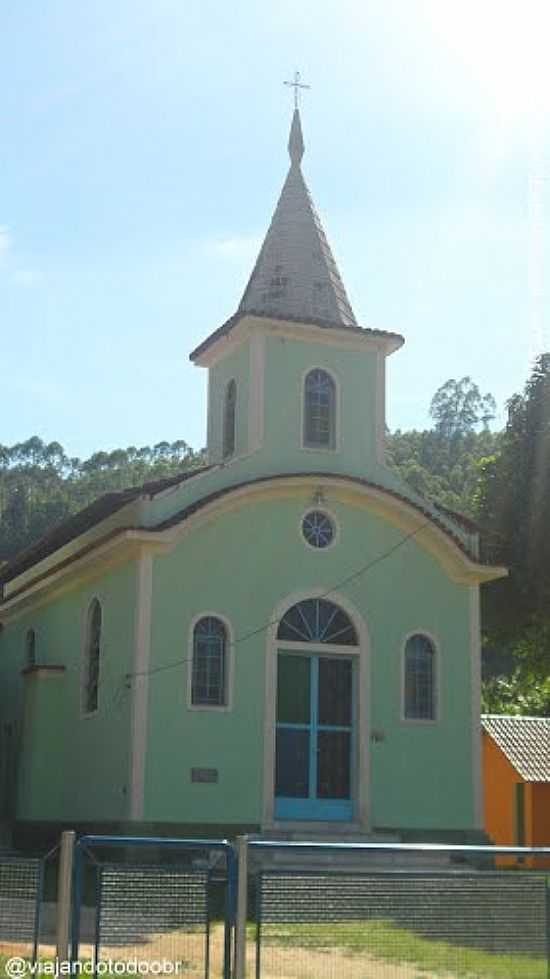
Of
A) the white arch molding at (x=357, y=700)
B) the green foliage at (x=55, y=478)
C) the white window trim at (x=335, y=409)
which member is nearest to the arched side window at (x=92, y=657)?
the white arch molding at (x=357, y=700)

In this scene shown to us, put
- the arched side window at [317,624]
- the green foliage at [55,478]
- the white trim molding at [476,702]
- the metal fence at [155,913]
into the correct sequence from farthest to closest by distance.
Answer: the green foliage at [55,478] → the white trim molding at [476,702] → the arched side window at [317,624] → the metal fence at [155,913]

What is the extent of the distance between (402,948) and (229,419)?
15207 millimetres

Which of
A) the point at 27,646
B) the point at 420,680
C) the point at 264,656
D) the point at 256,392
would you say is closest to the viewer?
the point at 264,656

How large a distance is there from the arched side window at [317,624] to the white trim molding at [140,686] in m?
2.23

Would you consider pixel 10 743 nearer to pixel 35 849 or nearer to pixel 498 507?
pixel 35 849

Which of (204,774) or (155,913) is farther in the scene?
(204,774)

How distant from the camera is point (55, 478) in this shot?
104688 millimetres

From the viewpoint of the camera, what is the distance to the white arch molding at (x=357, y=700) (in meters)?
21.0

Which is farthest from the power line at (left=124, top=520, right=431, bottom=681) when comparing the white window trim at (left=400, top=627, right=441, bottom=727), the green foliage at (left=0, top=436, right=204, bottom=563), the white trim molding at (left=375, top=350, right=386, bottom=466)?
the green foliage at (left=0, top=436, right=204, bottom=563)

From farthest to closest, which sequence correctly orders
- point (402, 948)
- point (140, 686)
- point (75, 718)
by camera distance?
point (75, 718) → point (140, 686) → point (402, 948)

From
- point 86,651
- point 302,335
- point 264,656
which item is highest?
point 302,335

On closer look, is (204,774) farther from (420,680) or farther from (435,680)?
(435,680)

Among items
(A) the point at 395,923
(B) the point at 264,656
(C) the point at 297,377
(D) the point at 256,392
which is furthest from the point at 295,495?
(A) the point at 395,923

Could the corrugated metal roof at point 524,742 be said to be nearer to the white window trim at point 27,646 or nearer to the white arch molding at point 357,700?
the white arch molding at point 357,700
